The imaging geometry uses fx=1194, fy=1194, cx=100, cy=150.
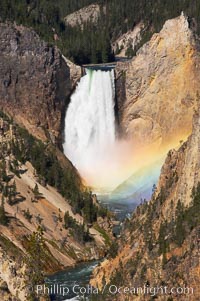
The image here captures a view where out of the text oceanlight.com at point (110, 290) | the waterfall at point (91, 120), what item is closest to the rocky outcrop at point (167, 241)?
the text oceanlight.com at point (110, 290)

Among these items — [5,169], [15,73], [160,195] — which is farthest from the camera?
[15,73]

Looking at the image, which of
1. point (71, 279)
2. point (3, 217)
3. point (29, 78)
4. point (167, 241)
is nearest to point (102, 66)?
point (29, 78)

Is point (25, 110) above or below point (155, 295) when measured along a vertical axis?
above

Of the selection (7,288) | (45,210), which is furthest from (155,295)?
(45,210)

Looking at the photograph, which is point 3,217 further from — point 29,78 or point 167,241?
point 167,241

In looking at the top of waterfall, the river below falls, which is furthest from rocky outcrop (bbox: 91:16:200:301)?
the top of waterfall

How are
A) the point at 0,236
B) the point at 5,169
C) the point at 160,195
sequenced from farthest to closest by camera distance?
the point at 5,169
the point at 0,236
the point at 160,195

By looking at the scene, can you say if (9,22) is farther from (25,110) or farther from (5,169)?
(5,169)
